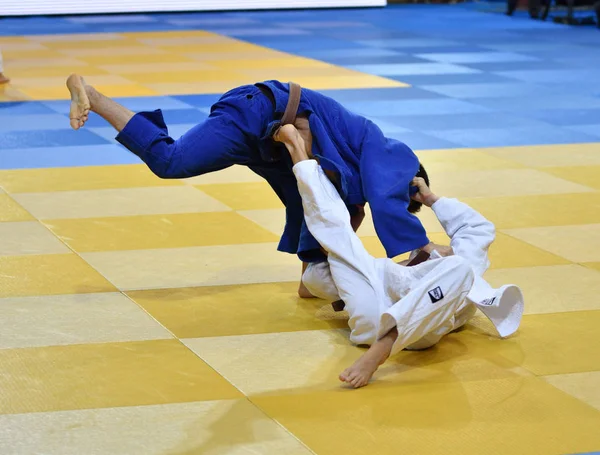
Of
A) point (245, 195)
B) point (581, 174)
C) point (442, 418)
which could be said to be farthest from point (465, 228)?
point (581, 174)

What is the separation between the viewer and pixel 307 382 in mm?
5125

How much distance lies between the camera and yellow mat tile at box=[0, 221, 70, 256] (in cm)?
718

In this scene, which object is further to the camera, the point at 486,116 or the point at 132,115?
the point at 486,116

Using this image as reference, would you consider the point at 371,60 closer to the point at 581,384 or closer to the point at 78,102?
the point at 78,102

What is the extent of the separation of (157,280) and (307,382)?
1784 millimetres

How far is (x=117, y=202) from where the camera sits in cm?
855

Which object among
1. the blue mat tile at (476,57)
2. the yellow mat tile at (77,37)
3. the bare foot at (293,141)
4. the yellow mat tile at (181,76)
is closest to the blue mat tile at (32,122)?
the yellow mat tile at (181,76)

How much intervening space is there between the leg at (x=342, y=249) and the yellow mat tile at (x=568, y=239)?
2198 mm

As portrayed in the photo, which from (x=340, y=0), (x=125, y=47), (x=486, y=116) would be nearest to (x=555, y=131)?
(x=486, y=116)

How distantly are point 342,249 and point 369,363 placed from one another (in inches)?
28.3

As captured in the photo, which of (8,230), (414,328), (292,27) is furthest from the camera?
(292,27)

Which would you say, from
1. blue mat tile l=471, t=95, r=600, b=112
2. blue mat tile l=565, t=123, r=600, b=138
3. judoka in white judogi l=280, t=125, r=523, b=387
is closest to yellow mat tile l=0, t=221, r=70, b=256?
judoka in white judogi l=280, t=125, r=523, b=387

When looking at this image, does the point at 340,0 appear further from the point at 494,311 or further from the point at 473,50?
the point at 494,311

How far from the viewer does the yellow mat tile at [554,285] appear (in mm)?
6254
